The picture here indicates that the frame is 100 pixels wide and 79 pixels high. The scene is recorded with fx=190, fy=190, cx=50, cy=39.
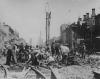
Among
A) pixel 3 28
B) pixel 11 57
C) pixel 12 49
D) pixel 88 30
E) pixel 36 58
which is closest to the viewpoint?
pixel 36 58

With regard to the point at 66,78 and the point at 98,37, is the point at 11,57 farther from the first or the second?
the point at 98,37

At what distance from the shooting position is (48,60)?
1828 centimetres

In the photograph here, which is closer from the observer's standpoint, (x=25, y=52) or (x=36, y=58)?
(x=36, y=58)

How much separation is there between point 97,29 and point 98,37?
8.58 feet

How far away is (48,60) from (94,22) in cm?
1922

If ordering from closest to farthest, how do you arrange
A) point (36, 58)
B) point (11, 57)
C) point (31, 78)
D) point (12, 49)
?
point (31, 78), point (36, 58), point (12, 49), point (11, 57)

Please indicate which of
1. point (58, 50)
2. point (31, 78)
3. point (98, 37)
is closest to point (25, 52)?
point (58, 50)

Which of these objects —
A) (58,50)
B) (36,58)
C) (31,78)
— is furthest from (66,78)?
(58,50)

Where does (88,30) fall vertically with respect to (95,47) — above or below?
above

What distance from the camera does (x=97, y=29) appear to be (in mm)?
32844

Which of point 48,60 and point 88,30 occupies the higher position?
point 88,30

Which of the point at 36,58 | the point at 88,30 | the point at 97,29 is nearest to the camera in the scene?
the point at 36,58

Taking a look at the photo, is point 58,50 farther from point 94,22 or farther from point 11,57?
point 94,22

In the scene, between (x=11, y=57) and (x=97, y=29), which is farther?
(x=97, y=29)
